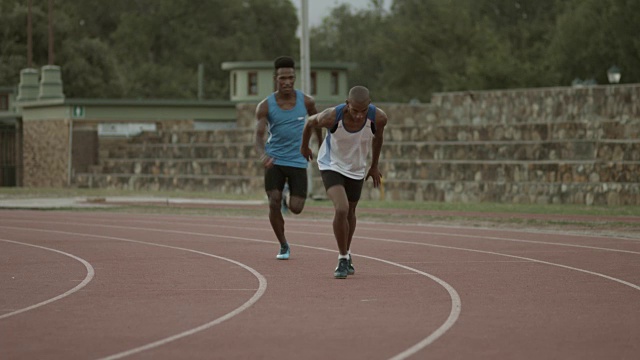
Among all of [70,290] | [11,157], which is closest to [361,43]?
[11,157]

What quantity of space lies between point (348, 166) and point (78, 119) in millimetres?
35561

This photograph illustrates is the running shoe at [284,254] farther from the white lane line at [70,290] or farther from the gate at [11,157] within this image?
the gate at [11,157]

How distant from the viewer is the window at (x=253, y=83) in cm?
5409

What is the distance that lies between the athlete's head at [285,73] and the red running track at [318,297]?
80.9 inches

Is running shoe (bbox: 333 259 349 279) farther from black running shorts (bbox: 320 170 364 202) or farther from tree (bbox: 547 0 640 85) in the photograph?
tree (bbox: 547 0 640 85)

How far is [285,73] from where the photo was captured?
15656 millimetres

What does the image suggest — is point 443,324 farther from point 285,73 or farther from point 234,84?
point 234,84

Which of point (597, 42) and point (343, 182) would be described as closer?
point (343, 182)

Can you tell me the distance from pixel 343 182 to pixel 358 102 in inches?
46.0

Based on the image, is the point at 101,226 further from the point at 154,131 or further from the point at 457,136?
the point at 154,131

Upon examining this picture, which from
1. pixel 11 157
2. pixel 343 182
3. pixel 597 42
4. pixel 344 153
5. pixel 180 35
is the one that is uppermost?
pixel 180 35

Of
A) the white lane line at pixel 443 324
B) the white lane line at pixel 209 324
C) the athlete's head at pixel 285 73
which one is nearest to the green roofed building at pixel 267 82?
the athlete's head at pixel 285 73

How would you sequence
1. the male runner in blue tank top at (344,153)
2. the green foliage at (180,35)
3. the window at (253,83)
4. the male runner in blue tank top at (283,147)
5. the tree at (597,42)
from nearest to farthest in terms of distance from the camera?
the male runner in blue tank top at (344,153) < the male runner in blue tank top at (283,147) < the window at (253,83) < the tree at (597,42) < the green foliage at (180,35)

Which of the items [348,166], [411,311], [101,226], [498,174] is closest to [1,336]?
[411,311]
